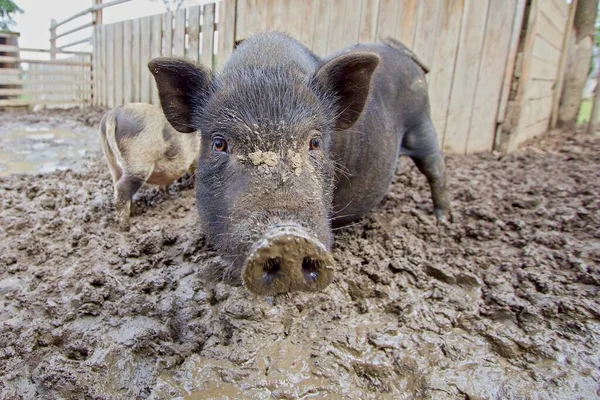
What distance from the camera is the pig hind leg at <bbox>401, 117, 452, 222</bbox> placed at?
3549 mm

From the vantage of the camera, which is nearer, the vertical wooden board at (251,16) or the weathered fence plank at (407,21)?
the weathered fence plank at (407,21)

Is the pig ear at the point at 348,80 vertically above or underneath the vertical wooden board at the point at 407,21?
underneath

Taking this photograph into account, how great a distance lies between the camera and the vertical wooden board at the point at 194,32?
7.31 meters

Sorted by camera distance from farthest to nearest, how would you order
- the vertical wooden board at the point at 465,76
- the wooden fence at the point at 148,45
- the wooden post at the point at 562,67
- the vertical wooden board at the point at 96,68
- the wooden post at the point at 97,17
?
the wooden post at the point at 97,17, the vertical wooden board at the point at 96,68, the wooden post at the point at 562,67, the wooden fence at the point at 148,45, the vertical wooden board at the point at 465,76

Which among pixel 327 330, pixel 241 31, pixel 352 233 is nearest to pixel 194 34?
pixel 241 31

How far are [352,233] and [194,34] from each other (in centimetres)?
554

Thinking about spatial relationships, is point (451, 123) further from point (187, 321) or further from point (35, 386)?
point (35, 386)

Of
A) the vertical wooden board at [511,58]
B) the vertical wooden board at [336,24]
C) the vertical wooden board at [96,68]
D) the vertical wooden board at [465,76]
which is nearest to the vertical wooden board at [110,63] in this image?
the vertical wooden board at [96,68]

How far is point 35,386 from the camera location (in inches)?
72.7

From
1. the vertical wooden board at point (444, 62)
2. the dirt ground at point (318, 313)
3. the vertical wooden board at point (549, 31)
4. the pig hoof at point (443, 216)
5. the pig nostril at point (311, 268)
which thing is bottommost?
the dirt ground at point (318, 313)

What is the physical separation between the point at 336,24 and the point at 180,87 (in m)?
3.93

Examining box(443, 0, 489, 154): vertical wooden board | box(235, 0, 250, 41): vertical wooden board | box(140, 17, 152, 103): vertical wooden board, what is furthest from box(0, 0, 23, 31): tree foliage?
box(443, 0, 489, 154): vertical wooden board

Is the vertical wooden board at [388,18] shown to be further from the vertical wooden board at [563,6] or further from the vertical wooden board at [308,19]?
the vertical wooden board at [563,6]

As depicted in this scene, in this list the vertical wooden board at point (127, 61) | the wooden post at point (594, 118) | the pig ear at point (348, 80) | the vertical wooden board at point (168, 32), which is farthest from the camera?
the vertical wooden board at point (127, 61)
